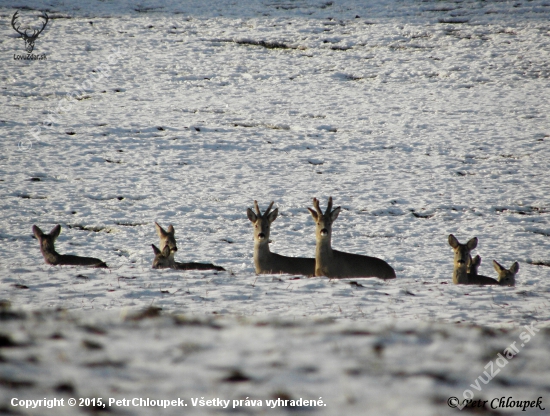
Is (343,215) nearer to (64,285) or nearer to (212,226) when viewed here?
(212,226)

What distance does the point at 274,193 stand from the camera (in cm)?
1464

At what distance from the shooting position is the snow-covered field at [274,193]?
3602 millimetres

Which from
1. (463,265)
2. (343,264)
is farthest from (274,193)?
(463,265)


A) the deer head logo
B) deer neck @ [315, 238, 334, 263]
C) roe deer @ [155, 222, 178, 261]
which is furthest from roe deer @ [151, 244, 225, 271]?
the deer head logo

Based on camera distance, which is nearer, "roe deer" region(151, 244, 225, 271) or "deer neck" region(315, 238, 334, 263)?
"roe deer" region(151, 244, 225, 271)

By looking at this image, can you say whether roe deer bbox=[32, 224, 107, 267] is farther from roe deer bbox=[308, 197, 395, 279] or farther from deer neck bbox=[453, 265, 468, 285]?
deer neck bbox=[453, 265, 468, 285]

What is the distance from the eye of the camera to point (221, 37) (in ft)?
87.8

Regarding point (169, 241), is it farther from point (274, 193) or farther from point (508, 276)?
point (508, 276)

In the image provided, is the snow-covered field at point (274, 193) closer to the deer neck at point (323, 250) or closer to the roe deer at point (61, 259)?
the roe deer at point (61, 259)

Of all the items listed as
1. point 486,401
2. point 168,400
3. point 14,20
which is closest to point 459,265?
point 486,401

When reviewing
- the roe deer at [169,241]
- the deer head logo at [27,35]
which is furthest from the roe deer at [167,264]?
the deer head logo at [27,35]

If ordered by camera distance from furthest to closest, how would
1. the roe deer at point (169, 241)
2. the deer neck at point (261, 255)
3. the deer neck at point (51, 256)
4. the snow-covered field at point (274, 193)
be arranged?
the roe deer at point (169, 241)
the deer neck at point (261, 255)
the deer neck at point (51, 256)
the snow-covered field at point (274, 193)

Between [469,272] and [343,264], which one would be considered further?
[469,272]

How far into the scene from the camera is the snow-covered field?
3602 mm
